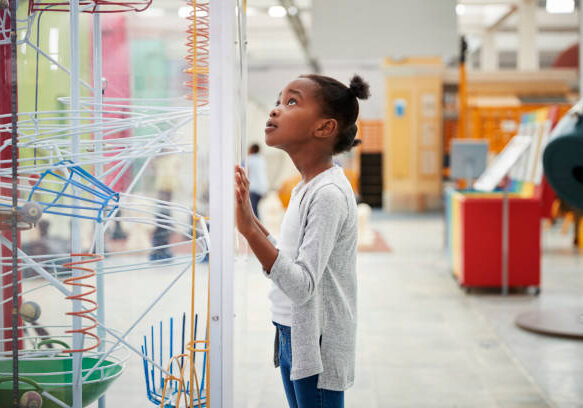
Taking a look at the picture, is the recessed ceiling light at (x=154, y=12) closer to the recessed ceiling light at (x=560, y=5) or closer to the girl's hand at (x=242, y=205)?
the girl's hand at (x=242, y=205)

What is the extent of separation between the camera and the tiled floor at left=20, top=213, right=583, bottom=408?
181 cm

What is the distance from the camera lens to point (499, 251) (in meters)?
6.02

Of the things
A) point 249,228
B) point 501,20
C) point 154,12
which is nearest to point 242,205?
point 249,228

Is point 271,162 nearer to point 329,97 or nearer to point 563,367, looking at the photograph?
point 563,367

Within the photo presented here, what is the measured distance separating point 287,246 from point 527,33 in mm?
14226

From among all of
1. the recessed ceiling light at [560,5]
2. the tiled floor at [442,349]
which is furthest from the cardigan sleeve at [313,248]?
the recessed ceiling light at [560,5]

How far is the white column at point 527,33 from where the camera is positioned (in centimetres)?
1419

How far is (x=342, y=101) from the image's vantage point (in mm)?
1588

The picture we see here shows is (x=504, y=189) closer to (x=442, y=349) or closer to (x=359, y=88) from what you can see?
(x=442, y=349)

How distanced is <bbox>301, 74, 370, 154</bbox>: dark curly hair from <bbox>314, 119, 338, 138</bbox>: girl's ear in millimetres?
17

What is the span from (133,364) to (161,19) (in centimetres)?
89

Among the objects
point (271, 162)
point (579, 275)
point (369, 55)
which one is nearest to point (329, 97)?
point (369, 55)

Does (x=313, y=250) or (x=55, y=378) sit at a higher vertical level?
(x=313, y=250)

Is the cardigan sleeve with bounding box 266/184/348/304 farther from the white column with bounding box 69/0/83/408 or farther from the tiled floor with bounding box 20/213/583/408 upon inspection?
the white column with bounding box 69/0/83/408
